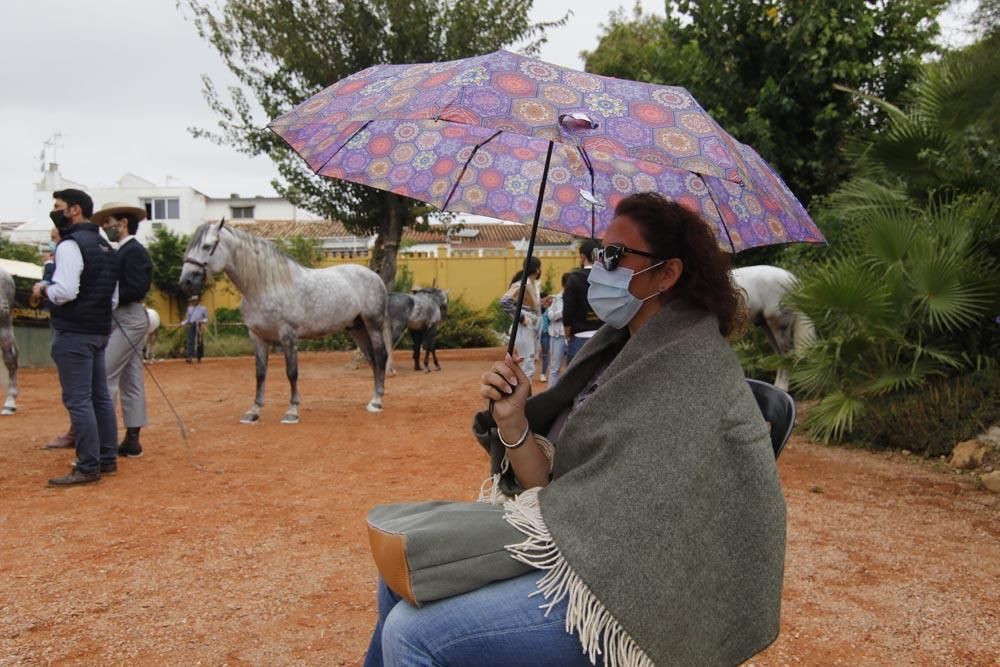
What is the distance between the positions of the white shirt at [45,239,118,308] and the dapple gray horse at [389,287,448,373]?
8424mm

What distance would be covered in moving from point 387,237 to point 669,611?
15533 mm

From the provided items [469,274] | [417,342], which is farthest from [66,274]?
[469,274]

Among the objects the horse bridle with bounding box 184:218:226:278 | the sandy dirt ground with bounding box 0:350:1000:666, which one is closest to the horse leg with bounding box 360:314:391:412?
the sandy dirt ground with bounding box 0:350:1000:666

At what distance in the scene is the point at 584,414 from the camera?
1.97 meters

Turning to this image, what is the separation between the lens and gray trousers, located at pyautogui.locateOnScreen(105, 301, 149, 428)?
260 inches

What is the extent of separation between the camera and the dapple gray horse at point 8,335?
9070 millimetres

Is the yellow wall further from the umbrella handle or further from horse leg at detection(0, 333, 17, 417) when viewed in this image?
the umbrella handle

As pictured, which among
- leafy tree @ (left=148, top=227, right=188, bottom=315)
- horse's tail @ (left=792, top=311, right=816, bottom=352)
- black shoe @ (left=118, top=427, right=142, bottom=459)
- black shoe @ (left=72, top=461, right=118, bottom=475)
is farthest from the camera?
leafy tree @ (left=148, top=227, right=188, bottom=315)

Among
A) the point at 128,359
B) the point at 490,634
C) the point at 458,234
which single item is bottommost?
the point at 128,359

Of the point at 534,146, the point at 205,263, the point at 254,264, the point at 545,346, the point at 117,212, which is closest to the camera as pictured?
the point at 534,146

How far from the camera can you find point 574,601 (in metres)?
1.75

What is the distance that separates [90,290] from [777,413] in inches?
205

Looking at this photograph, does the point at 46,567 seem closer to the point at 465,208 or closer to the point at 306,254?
the point at 465,208

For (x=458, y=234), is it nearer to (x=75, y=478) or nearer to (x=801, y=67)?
(x=801, y=67)
